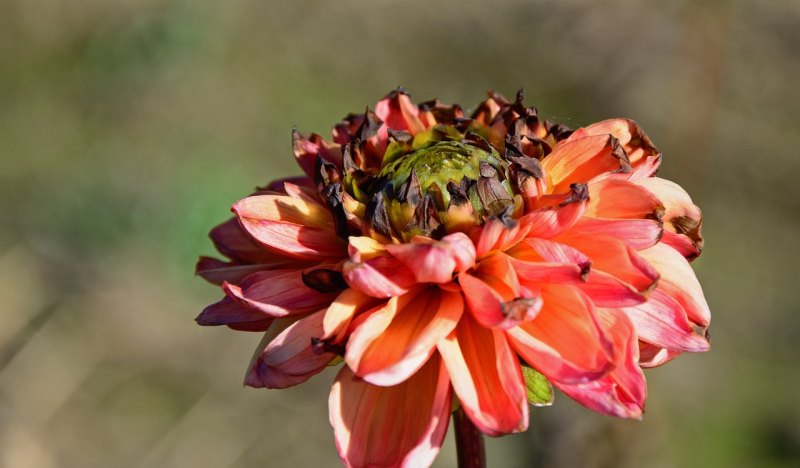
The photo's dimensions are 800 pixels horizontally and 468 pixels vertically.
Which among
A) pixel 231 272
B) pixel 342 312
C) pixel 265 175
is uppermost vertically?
pixel 342 312

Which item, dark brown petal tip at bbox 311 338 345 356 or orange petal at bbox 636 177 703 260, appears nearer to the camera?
dark brown petal tip at bbox 311 338 345 356

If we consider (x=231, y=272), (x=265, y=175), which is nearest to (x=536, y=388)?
(x=231, y=272)

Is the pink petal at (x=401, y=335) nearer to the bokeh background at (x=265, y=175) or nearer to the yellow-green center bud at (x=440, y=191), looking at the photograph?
the yellow-green center bud at (x=440, y=191)

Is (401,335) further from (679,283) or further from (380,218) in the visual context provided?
(679,283)

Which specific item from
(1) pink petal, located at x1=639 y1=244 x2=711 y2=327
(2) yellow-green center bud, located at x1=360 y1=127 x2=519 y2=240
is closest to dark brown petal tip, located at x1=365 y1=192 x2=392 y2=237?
(2) yellow-green center bud, located at x1=360 y1=127 x2=519 y2=240

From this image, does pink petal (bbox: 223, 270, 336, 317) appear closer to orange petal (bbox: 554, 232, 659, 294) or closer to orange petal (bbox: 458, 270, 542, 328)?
orange petal (bbox: 458, 270, 542, 328)

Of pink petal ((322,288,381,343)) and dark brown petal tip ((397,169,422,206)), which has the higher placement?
dark brown petal tip ((397,169,422,206))
